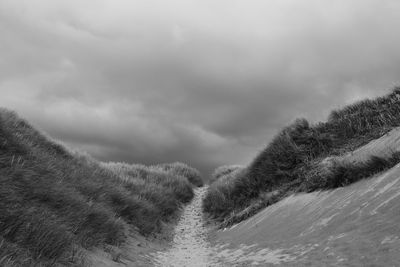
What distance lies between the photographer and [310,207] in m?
7.23

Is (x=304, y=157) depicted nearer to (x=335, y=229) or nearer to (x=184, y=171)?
(x=335, y=229)

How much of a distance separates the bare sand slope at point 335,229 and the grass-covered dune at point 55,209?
2.67 m

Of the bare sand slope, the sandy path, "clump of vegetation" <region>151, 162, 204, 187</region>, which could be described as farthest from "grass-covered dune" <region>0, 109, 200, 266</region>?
"clump of vegetation" <region>151, 162, 204, 187</region>

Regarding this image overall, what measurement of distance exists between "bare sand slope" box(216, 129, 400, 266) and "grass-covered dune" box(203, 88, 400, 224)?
2.88 feet

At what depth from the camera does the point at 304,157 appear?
1122 centimetres

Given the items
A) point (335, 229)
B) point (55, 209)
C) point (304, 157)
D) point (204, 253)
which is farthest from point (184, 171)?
point (335, 229)

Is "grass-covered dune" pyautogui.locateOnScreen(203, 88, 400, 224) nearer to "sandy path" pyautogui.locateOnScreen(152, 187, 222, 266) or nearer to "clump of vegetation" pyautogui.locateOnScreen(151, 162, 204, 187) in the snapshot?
"sandy path" pyautogui.locateOnScreen(152, 187, 222, 266)

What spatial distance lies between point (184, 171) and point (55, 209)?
22022 millimetres

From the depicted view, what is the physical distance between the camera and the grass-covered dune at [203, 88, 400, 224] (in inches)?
364

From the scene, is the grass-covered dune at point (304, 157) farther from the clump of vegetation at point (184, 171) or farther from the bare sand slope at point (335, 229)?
the clump of vegetation at point (184, 171)

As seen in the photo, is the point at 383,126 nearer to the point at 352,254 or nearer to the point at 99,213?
the point at 352,254

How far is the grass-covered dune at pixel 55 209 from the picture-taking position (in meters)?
5.29

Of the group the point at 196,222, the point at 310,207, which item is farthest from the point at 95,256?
the point at 196,222

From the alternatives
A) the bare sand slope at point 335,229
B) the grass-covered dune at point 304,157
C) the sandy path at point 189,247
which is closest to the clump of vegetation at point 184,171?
the sandy path at point 189,247
